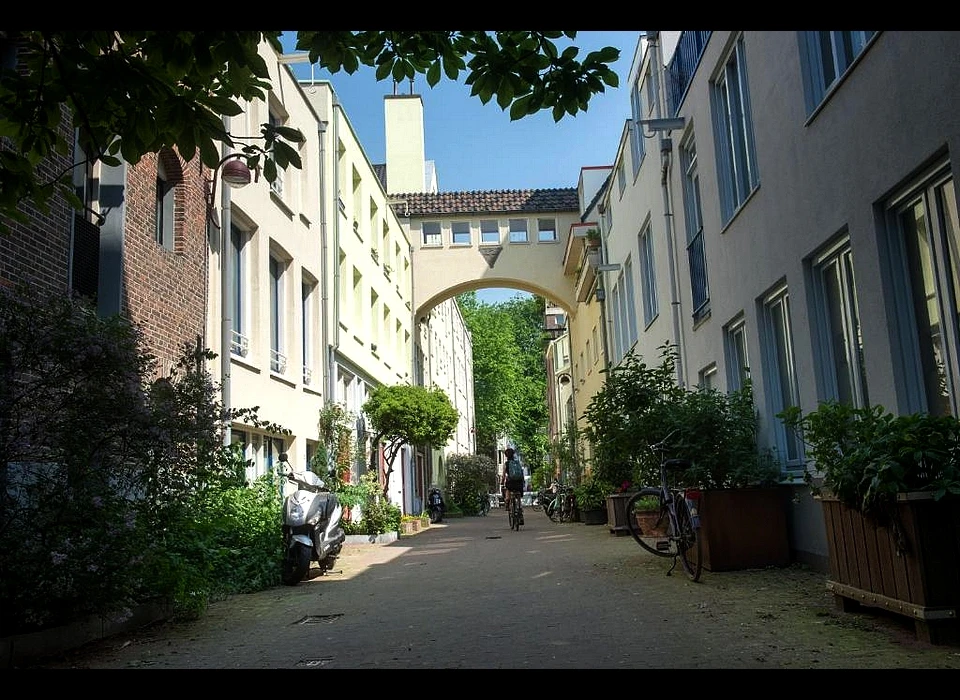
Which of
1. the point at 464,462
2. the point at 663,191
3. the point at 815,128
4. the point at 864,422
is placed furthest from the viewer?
the point at 464,462

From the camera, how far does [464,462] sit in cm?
3491

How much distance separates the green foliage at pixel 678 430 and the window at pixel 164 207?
6055 millimetres

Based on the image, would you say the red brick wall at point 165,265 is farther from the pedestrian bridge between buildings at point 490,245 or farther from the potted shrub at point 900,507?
the pedestrian bridge between buildings at point 490,245

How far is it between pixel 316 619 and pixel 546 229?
2665 cm

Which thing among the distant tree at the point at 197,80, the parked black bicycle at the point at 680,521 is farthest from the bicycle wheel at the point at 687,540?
the distant tree at the point at 197,80

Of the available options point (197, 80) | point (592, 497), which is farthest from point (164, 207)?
point (592, 497)

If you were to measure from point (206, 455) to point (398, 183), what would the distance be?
29.9 metres

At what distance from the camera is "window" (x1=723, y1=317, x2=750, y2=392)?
38.4 ft

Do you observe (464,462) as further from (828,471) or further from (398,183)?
(828,471)

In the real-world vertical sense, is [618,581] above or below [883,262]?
below

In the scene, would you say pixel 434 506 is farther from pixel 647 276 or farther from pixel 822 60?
pixel 822 60

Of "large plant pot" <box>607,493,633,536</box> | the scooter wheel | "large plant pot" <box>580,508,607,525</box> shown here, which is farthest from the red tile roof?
the scooter wheel

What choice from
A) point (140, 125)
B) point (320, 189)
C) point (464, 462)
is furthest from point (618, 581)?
point (464, 462)

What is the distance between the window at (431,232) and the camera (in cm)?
3284
